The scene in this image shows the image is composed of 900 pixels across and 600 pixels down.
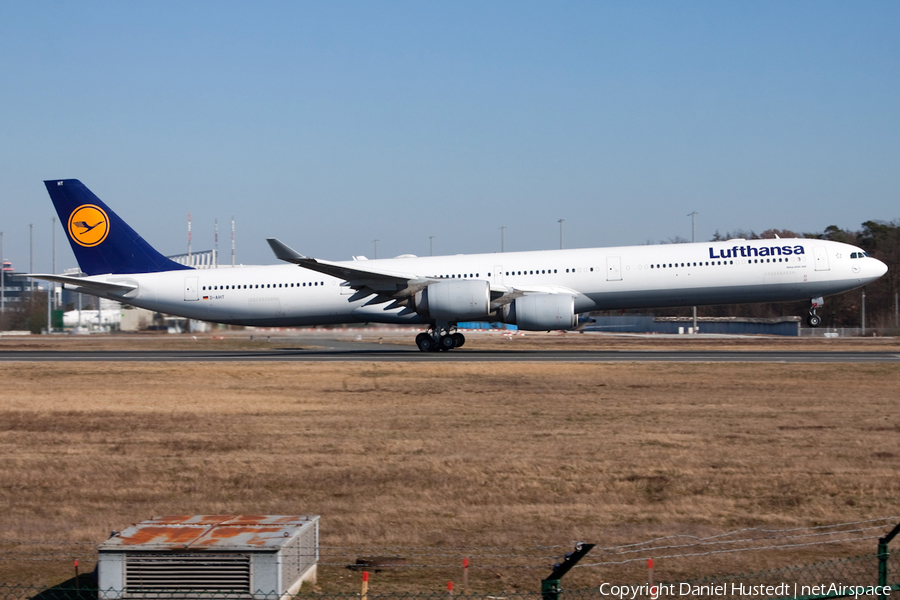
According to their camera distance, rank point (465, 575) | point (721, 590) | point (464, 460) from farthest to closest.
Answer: point (464, 460)
point (721, 590)
point (465, 575)

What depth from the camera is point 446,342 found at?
3391 centimetres

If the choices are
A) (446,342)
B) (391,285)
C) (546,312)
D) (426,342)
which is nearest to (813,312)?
(546,312)

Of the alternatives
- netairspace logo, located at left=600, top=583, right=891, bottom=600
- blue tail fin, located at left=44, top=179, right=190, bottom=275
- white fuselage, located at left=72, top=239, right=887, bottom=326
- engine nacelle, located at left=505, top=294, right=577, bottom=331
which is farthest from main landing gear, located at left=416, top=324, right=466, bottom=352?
netairspace logo, located at left=600, top=583, right=891, bottom=600

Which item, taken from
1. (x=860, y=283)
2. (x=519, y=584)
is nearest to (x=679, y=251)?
(x=860, y=283)

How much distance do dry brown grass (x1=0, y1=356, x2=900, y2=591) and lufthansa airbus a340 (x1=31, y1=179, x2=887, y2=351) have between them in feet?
32.2

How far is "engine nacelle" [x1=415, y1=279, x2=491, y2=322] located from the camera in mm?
31375

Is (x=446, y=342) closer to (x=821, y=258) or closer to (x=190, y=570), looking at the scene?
(x=821, y=258)

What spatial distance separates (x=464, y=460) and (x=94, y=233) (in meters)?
27.9

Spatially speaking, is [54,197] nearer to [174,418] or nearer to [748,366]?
[174,418]

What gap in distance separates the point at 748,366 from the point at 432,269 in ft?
45.8

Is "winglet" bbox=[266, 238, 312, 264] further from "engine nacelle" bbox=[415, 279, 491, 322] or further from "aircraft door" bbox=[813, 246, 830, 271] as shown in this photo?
"aircraft door" bbox=[813, 246, 830, 271]

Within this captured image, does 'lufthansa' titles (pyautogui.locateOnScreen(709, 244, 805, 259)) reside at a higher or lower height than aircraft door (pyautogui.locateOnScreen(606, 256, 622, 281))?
higher

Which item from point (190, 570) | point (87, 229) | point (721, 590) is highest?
point (87, 229)

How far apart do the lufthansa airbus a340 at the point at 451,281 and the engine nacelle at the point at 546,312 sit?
40 mm
